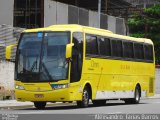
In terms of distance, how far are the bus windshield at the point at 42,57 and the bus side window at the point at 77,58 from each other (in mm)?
418

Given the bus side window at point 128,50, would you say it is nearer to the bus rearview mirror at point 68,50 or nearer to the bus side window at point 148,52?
the bus side window at point 148,52

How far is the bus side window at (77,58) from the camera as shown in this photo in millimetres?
25703

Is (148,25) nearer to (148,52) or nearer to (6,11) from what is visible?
(6,11)

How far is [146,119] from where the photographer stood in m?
18.0

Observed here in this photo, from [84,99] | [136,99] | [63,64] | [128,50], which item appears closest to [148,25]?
[136,99]

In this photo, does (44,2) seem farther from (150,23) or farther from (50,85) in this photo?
(150,23)

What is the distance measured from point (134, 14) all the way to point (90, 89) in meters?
48.4

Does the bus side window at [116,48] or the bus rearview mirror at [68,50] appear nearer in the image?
the bus rearview mirror at [68,50]

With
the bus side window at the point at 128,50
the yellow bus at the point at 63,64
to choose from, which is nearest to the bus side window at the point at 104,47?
the yellow bus at the point at 63,64

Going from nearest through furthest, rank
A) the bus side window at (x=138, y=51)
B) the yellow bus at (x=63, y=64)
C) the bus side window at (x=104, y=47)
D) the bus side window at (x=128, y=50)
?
the yellow bus at (x=63, y=64) < the bus side window at (x=104, y=47) < the bus side window at (x=128, y=50) < the bus side window at (x=138, y=51)

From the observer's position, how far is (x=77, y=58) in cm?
2597

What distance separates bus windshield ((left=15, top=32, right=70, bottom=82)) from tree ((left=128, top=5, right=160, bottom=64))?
50.1 meters

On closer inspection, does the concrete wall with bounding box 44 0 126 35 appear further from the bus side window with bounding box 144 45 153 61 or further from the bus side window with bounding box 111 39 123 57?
the bus side window with bounding box 111 39 123 57

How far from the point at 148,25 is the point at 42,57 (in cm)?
5328
